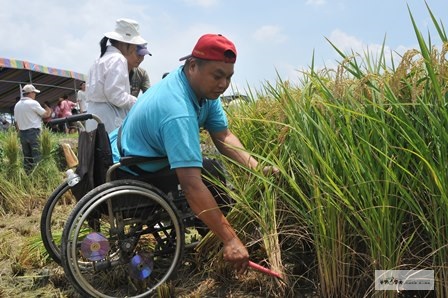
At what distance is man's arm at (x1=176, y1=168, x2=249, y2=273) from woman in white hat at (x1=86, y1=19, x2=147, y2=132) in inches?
51.5

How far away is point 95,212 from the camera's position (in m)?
2.15

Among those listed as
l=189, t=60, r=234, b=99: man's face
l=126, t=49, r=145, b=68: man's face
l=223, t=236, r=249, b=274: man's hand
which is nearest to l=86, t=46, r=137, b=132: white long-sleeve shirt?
l=126, t=49, r=145, b=68: man's face

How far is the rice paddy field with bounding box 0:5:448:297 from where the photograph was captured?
148 cm

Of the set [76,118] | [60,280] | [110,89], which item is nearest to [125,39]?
[110,89]

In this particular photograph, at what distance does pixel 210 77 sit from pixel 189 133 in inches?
11.0

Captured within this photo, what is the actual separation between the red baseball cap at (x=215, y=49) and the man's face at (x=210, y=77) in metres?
0.03

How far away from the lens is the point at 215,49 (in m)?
1.89

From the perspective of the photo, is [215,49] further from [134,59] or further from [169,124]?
[134,59]

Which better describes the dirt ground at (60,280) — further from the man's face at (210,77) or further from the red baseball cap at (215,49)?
the red baseball cap at (215,49)

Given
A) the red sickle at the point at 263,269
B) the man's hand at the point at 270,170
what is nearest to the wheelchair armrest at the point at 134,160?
the man's hand at the point at 270,170

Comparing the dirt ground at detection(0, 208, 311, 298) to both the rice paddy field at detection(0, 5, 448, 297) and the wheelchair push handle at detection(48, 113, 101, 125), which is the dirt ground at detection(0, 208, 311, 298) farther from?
the wheelchair push handle at detection(48, 113, 101, 125)

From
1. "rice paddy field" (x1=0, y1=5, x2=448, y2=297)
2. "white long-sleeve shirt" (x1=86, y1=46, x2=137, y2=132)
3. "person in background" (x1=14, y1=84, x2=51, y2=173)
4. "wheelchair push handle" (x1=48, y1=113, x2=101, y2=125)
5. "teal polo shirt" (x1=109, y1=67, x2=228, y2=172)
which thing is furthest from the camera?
"person in background" (x1=14, y1=84, x2=51, y2=173)

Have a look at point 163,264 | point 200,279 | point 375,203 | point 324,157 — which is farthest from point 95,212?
point 375,203

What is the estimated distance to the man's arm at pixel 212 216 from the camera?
1.75 meters
